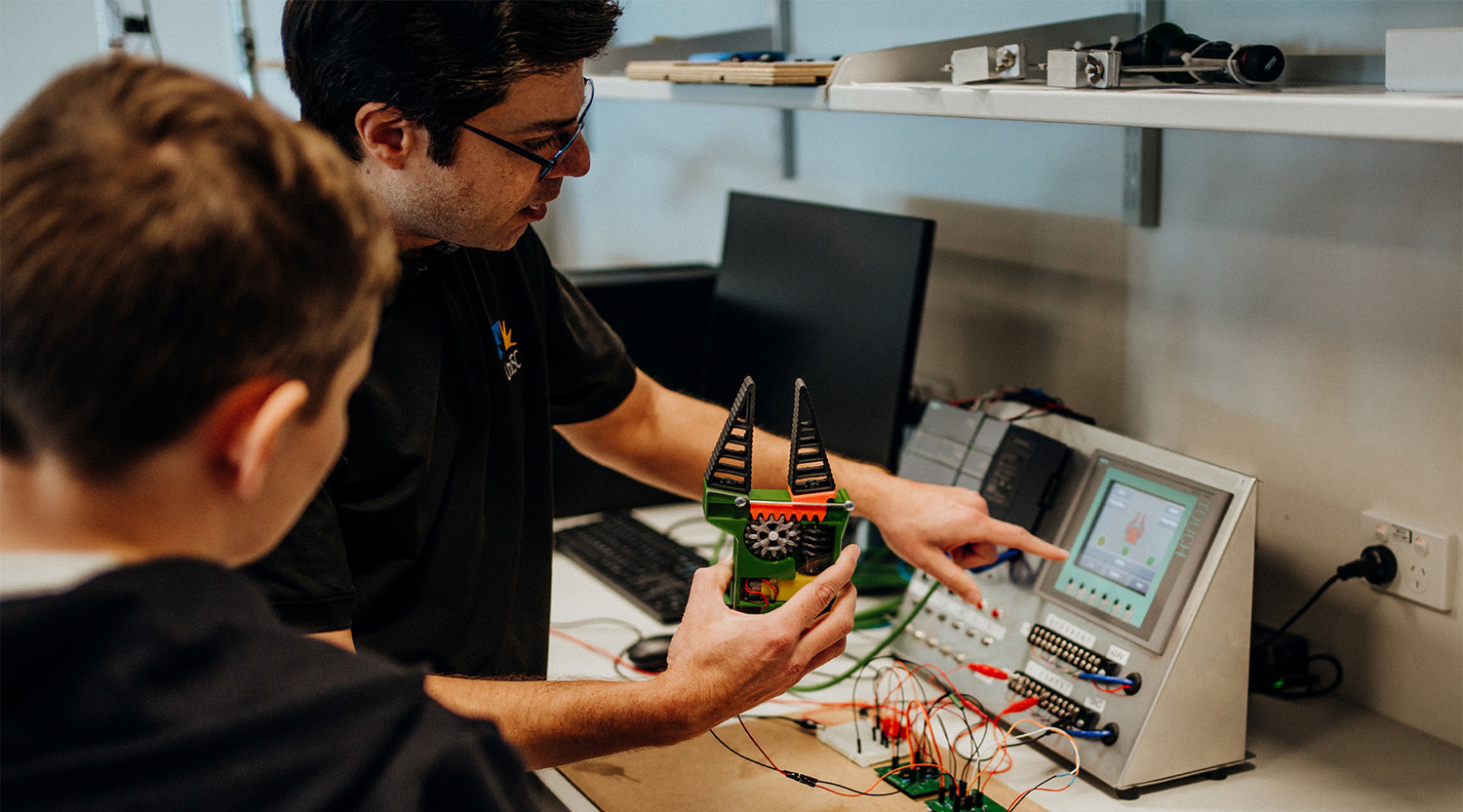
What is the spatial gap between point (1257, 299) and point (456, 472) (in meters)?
0.94

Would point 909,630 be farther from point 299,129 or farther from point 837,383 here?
point 299,129

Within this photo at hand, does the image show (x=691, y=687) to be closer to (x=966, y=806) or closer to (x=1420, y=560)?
(x=966, y=806)

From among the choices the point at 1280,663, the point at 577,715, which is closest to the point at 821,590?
the point at 577,715

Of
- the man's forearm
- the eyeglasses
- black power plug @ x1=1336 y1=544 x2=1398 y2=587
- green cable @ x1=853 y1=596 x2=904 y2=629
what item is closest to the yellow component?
the man's forearm

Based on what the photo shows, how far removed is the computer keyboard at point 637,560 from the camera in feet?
5.71

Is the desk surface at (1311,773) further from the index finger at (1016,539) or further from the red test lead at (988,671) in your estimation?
the index finger at (1016,539)

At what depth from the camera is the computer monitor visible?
169 cm

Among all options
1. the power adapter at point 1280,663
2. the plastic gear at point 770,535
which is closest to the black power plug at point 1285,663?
the power adapter at point 1280,663

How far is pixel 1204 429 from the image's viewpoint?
5.01 ft

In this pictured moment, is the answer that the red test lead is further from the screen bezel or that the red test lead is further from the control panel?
the screen bezel

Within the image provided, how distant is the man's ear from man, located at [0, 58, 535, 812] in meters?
0.57

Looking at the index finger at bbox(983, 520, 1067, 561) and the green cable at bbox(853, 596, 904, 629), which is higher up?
the index finger at bbox(983, 520, 1067, 561)

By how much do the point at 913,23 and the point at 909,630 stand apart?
0.95 m

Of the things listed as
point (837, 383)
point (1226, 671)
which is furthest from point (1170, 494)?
point (837, 383)
